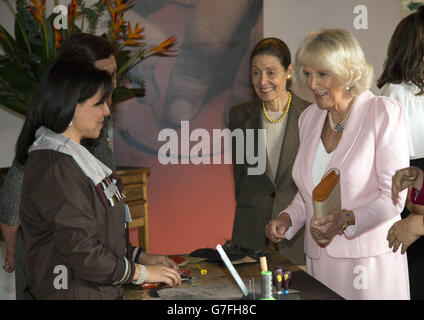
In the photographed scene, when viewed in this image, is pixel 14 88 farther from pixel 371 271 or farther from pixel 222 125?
pixel 371 271

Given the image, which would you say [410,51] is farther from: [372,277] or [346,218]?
[372,277]

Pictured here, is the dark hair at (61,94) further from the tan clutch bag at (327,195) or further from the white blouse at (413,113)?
the white blouse at (413,113)

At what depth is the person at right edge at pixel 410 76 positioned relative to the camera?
248 centimetres

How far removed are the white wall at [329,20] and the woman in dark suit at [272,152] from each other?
59.7 inches

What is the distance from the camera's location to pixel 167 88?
4.66 meters

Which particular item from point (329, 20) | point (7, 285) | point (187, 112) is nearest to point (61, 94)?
point (7, 285)

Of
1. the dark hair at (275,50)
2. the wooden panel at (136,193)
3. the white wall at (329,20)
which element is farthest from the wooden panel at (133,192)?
the white wall at (329,20)

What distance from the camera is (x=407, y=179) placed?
1.94 meters

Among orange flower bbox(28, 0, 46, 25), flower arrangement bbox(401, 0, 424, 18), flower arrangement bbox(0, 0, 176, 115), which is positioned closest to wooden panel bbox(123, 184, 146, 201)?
flower arrangement bbox(0, 0, 176, 115)

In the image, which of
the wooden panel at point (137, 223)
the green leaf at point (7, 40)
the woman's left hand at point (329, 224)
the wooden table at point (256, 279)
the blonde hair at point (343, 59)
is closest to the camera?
the wooden table at point (256, 279)

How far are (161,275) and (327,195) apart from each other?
2.35 feet

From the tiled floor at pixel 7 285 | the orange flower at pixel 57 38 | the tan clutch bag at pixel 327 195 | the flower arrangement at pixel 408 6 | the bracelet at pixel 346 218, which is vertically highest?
the flower arrangement at pixel 408 6
